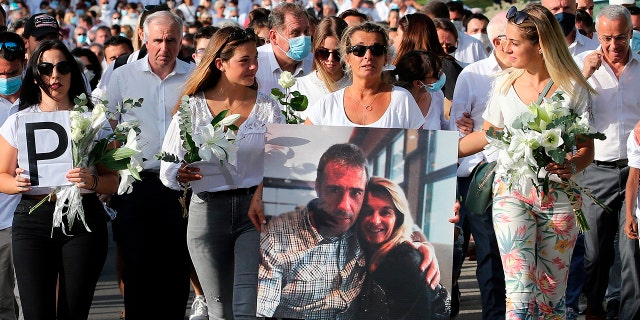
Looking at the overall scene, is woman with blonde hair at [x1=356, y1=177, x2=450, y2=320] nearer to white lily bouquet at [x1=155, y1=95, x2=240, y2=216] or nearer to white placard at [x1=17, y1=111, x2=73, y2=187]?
white lily bouquet at [x1=155, y1=95, x2=240, y2=216]

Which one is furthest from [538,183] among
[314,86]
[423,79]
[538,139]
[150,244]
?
[150,244]

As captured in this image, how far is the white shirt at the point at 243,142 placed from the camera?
6770mm

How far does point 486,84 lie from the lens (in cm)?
838

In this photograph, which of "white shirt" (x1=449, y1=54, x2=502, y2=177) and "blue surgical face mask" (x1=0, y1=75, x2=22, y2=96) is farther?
"white shirt" (x1=449, y1=54, x2=502, y2=177)

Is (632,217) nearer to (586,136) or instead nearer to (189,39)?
(586,136)

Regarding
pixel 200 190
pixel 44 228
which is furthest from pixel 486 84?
pixel 44 228

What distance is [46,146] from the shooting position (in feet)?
22.0

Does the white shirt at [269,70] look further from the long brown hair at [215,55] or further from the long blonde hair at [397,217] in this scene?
the long blonde hair at [397,217]

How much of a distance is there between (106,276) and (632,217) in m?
6.05

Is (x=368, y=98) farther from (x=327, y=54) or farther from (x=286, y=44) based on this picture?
(x=286, y=44)

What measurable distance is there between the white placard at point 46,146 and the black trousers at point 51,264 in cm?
21

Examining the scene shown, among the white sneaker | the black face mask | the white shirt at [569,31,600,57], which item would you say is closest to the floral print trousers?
the white sneaker

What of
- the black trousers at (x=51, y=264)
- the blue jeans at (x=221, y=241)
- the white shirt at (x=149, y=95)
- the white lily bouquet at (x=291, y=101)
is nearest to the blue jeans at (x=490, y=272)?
the white lily bouquet at (x=291, y=101)

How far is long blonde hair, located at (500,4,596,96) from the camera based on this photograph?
661 centimetres
